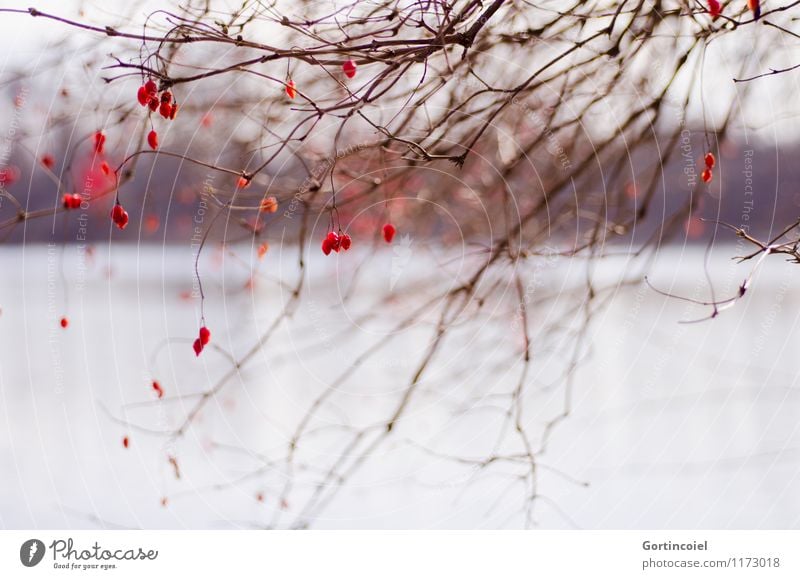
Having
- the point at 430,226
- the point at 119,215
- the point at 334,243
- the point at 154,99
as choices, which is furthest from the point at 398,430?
the point at 154,99

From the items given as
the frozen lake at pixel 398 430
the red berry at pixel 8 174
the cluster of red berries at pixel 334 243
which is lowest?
the frozen lake at pixel 398 430

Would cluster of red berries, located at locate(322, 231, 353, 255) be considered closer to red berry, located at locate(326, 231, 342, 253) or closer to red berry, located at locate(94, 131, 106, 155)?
red berry, located at locate(326, 231, 342, 253)

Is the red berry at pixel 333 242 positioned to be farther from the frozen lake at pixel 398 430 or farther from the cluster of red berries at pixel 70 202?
the frozen lake at pixel 398 430

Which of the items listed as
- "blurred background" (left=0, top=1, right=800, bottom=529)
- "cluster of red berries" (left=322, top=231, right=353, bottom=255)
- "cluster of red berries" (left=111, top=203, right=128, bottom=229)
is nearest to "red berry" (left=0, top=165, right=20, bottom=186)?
"blurred background" (left=0, top=1, right=800, bottom=529)

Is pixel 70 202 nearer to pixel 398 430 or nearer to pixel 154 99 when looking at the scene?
pixel 154 99

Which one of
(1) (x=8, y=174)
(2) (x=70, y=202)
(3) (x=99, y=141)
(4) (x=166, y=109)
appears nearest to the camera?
(4) (x=166, y=109)

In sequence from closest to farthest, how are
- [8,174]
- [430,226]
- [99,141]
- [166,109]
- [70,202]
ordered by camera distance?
[166,109] < [70,202] < [99,141] < [8,174] < [430,226]

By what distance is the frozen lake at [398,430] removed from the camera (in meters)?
1.59

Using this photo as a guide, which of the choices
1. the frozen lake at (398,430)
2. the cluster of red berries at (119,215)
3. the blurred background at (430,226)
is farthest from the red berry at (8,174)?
the cluster of red berries at (119,215)

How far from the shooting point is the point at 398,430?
6.11 ft

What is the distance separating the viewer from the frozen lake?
159cm

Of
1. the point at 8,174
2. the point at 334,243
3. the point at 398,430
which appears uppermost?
the point at 8,174
